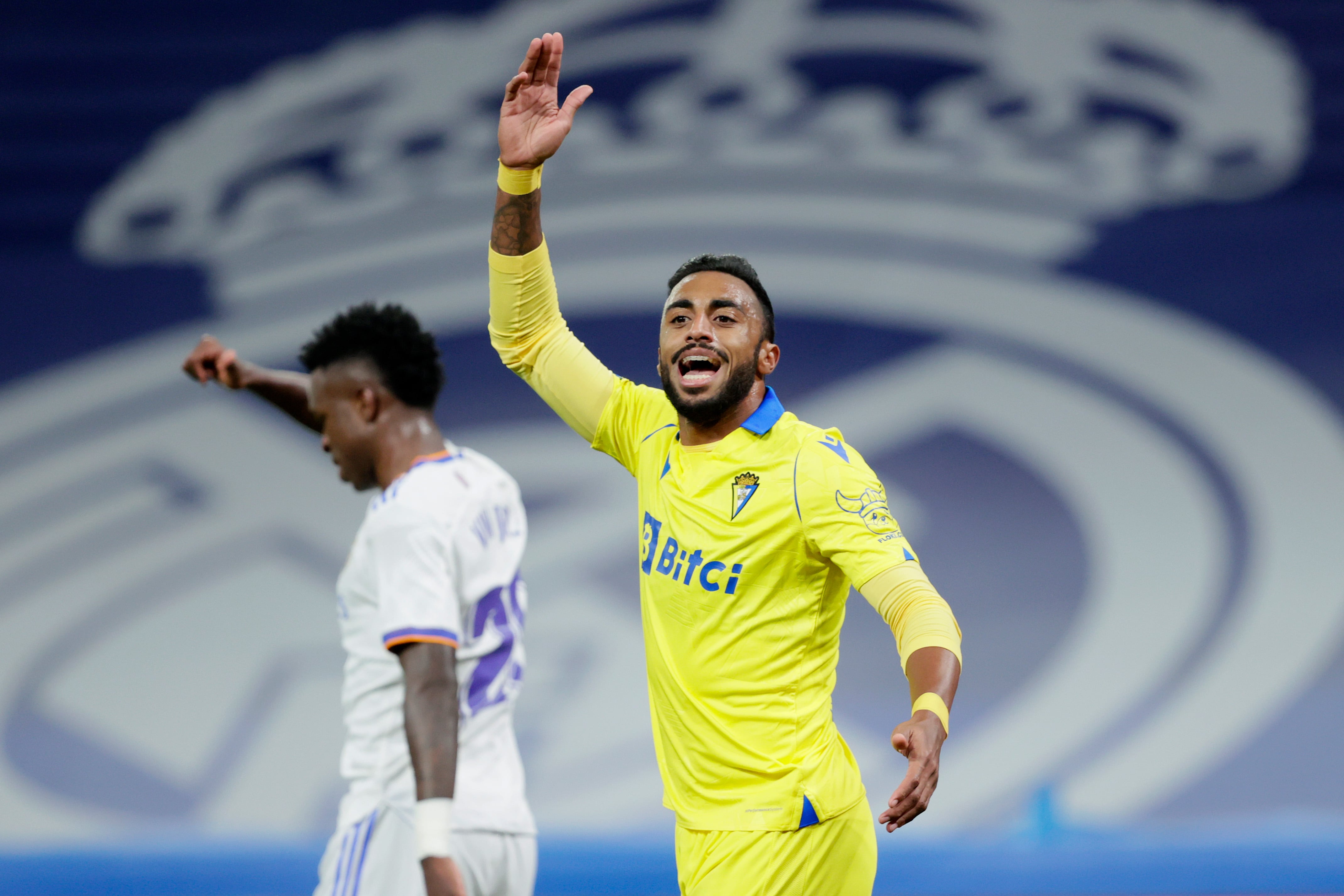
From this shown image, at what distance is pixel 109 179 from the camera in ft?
25.3

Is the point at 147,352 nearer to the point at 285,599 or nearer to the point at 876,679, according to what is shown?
the point at 285,599

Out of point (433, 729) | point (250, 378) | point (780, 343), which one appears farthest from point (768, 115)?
point (433, 729)

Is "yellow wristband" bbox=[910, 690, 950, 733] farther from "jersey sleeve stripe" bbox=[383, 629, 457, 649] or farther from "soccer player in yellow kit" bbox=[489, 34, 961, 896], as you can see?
"jersey sleeve stripe" bbox=[383, 629, 457, 649]

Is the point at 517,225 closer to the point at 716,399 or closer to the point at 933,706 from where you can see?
the point at 716,399

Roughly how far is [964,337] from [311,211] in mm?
4077

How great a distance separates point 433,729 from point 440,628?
189mm

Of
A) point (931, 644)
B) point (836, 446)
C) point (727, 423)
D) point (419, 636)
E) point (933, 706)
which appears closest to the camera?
A: point (933, 706)

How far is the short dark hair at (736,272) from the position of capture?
101 inches

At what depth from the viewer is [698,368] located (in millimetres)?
2504

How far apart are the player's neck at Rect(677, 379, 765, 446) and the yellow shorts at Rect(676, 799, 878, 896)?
77 cm

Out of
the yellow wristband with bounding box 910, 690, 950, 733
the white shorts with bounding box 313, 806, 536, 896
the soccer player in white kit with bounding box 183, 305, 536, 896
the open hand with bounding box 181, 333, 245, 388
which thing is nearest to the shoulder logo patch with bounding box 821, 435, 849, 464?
the yellow wristband with bounding box 910, 690, 950, 733

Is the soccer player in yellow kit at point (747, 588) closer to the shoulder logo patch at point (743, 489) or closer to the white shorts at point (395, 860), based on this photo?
the shoulder logo patch at point (743, 489)

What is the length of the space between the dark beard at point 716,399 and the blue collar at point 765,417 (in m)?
0.04

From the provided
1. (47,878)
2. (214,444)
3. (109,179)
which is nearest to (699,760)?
(47,878)
